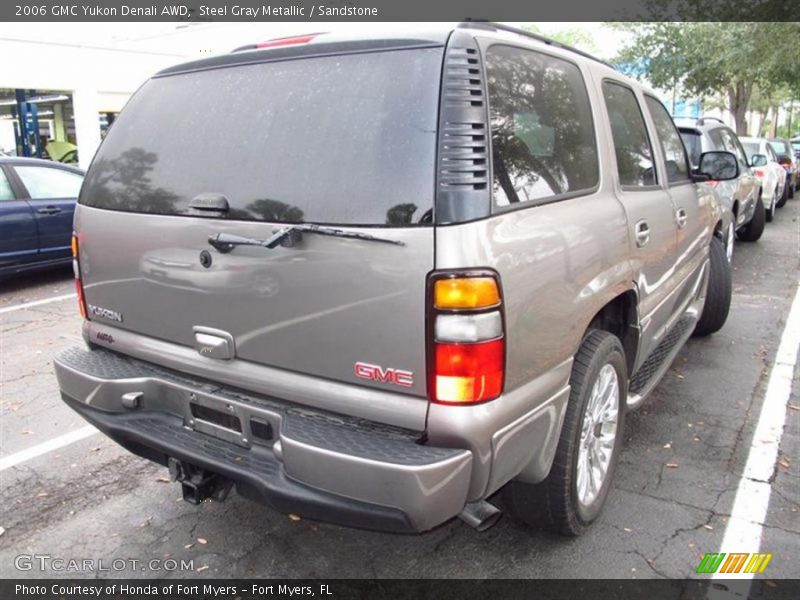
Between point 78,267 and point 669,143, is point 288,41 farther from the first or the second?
point 669,143

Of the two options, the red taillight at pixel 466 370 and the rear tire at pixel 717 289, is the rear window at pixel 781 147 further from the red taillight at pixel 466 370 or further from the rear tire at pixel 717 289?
the red taillight at pixel 466 370

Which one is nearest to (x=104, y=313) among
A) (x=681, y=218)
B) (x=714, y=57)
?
(x=681, y=218)

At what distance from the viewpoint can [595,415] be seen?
294 cm

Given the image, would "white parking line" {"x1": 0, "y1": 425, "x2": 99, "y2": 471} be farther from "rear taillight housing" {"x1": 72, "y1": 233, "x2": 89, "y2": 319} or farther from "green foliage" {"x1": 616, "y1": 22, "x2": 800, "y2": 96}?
"green foliage" {"x1": 616, "y1": 22, "x2": 800, "y2": 96}

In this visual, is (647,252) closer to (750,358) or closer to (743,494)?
(743,494)

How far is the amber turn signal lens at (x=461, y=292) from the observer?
2027 mm

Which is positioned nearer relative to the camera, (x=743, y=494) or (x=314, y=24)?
(x=743, y=494)

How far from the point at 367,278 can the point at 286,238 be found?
0.32 meters

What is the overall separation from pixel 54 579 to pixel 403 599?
4.68 feet

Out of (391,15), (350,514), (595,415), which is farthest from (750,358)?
(391,15)

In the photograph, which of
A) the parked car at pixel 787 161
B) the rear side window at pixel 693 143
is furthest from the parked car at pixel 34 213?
the parked car at pixel 787 161

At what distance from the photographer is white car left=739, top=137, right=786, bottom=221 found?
11.5 m

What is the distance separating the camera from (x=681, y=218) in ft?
13.1

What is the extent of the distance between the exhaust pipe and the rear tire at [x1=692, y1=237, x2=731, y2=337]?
144 inches
